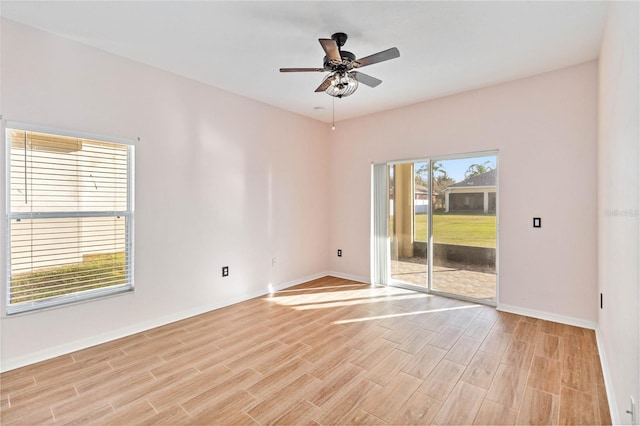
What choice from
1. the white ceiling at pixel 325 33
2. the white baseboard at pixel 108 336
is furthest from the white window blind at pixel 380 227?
the white baseboard at pixel 108 336

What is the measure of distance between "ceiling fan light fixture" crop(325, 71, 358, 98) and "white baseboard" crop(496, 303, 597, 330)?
3.23 metres

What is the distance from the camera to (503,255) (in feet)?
12.1

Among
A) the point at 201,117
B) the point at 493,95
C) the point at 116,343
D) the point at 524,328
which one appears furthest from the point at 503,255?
the point at 116,343

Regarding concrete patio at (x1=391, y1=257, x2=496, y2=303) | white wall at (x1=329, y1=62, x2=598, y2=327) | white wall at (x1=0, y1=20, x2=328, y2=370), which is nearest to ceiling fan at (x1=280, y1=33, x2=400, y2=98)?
white wall at (x1=0, y1=20, x2=328, y2=370)

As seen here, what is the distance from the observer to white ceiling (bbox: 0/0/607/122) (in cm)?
223

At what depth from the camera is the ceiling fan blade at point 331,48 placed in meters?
2.14

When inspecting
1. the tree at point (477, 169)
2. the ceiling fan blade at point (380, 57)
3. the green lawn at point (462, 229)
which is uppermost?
the ceiling fan blade at point (380, 57)

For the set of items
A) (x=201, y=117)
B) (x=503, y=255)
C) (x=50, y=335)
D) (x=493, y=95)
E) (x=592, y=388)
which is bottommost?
(x=592, y=388)

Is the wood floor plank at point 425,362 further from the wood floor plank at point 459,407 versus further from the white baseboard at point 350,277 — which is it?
the white baseboard at point 350,277

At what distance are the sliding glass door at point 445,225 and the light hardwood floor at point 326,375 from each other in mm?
733

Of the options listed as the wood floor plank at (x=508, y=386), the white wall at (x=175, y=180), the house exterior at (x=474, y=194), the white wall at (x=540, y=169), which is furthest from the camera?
the house exterior at (x=474, y=194)

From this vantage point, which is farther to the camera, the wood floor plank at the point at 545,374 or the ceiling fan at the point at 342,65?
the ceiling fan at the point at 342,65

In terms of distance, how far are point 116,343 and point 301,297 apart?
7.31 feet

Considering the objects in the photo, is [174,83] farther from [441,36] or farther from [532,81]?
[532,81]
